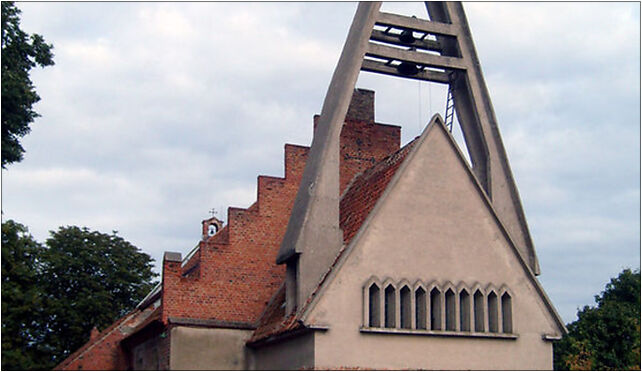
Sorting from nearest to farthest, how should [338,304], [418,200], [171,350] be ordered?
[338,304], [418,200], [171,350]

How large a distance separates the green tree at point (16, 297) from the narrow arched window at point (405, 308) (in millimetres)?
9054

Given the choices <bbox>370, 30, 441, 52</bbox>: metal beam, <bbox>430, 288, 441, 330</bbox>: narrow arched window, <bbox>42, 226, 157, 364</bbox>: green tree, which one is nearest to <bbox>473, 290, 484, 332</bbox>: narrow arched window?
<bbox>430, 288, 441, 330</bbox>: narrow arched window

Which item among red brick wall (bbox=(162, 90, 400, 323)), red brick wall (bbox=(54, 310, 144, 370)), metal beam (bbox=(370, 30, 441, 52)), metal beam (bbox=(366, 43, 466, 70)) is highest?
metal beam (bbox=(370, 30, 441, 52))

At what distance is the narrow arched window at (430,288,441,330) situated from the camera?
21844mm

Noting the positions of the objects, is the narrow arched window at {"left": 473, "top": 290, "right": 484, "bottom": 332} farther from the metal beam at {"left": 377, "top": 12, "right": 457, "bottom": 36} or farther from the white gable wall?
the metal beam at {"left": 377, "top": 12, "right": 457, "bottom": 36}

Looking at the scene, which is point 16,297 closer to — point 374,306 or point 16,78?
point 16,78

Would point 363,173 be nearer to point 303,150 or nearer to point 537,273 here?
point 303,150

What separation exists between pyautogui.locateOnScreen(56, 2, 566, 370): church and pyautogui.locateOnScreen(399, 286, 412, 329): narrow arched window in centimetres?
3

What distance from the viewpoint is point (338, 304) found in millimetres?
21031

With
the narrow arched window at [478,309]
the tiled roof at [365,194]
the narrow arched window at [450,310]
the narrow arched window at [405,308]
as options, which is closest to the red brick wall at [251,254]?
the tiled roof at [365,194]

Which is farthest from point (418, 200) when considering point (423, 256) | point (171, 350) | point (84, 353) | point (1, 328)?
point (84, 353)

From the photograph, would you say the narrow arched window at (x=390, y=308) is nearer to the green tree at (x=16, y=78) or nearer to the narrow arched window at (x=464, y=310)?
the narrow arched window at (x=464, y=310)

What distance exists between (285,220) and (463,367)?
27.2 feet

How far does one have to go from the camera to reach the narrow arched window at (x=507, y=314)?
22266 mm
